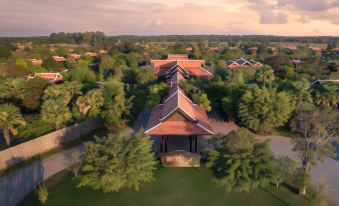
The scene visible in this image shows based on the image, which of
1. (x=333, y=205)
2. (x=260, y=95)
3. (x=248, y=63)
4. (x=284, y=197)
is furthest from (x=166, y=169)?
(x=248, y=63)

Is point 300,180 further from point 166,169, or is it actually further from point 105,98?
point 105,98

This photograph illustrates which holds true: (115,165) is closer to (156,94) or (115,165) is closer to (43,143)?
(43,143)

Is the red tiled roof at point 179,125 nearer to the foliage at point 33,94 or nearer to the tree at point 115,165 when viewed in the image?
the tree at point 115,165

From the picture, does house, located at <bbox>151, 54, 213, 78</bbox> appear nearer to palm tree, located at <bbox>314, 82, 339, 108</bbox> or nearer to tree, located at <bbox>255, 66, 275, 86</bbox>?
tree, located at <bbox>255, 66, 275, 86</bbox>

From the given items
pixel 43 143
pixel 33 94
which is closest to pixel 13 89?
pixel 33 94

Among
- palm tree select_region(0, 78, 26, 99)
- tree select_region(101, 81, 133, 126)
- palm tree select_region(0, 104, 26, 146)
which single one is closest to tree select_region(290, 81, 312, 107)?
tree select_region(101, 81, 133, 126)

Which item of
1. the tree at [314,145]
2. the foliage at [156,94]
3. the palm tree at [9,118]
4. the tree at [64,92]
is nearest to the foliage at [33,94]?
the tree at [64,92]
